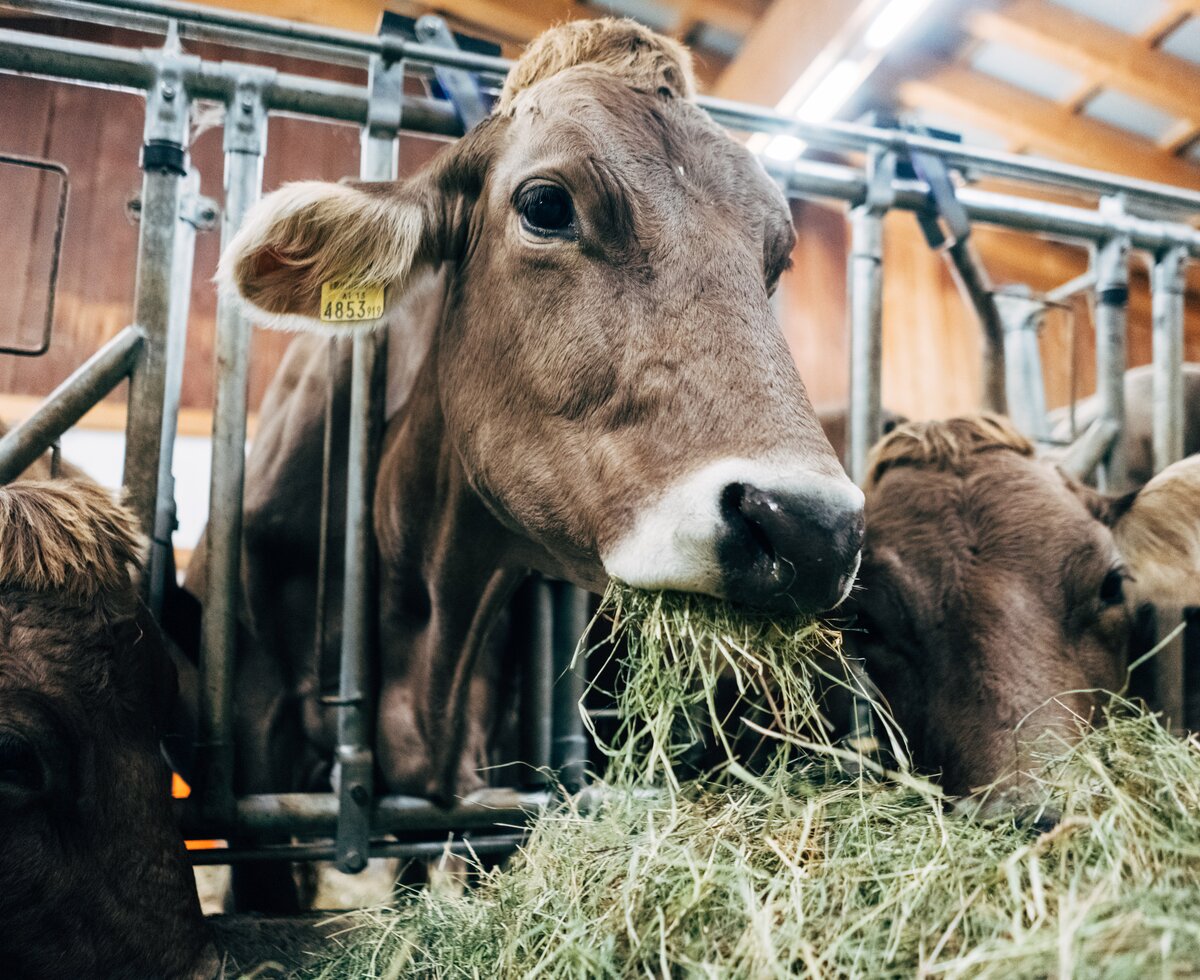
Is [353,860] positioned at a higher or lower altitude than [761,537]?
lower

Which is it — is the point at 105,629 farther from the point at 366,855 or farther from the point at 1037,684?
the point at 1037,684

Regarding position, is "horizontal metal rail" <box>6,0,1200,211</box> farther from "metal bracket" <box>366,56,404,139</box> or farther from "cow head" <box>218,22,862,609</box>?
"cow head" <box>218,22,862,609</box>

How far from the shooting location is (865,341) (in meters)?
3.00

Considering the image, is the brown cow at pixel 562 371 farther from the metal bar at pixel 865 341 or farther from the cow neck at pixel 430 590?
the metal bar at pixel 865 341

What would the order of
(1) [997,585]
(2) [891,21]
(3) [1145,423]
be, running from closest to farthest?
1. (1) [997,585]
2. (3) [1145,423]
3. (2) [891,21]

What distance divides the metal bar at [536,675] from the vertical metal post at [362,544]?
1.63 feet

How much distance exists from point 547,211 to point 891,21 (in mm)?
4385

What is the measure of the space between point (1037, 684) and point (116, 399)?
24.3 ft

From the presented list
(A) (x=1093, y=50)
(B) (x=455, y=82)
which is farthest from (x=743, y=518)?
(A) (x=1093, y=50)

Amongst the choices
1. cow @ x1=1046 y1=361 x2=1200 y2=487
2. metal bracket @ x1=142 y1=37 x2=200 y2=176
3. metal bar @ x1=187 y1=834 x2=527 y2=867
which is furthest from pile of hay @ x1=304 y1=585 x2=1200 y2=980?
cow @ x1=1046 y1=361 x2=1200 y2=487

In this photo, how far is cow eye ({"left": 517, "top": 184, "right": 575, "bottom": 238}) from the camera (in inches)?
79.0

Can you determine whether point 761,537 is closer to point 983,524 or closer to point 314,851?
point 983,524

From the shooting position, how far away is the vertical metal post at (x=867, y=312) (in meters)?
2.99

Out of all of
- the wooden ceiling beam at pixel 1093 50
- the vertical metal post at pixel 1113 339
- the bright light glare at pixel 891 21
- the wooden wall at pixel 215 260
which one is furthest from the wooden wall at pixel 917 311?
the vertical metal post at pixel 1113 339
